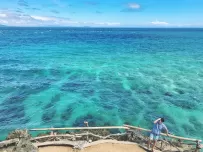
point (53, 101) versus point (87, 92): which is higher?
point (87, 92)

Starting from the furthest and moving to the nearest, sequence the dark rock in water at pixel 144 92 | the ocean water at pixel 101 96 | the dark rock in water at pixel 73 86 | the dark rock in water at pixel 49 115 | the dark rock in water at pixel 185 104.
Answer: the dark rock in water at pixel 73 86 < the dark rock in water at pixel 144 92 < the dark rock in water at pixel 185 104 < the dark rock in water at pixel 49 115 < the ocean water at pixel 101 96

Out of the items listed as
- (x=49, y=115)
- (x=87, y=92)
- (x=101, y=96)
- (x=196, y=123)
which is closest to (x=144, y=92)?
(x=101, y=96)

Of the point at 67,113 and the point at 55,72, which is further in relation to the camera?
the point at 55,72

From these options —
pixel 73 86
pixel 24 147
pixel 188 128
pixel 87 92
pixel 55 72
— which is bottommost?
pixel 188 128

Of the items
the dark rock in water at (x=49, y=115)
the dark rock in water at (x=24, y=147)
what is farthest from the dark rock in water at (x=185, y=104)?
the dark rock in water at (x=24, y=147)

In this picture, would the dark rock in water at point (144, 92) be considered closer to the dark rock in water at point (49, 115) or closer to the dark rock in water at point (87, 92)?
the dark rock in water at point (87, 92)

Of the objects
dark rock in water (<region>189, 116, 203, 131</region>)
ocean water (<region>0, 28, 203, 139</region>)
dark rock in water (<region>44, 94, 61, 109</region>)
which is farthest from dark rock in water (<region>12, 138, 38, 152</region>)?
dark rock in water (<region>189, 116, 203, 131</region>)

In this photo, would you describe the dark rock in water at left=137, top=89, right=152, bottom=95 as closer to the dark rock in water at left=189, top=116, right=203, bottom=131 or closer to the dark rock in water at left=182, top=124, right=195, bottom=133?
the dark rock in water at left=189, top=116, right=203, bottom=131

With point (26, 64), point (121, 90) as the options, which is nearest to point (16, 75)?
point (26, 64)

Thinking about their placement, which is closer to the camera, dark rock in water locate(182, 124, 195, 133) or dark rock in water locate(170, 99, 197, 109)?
dark rock in water locate(182, 124, 195, 133)

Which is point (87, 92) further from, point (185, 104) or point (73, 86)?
point (185, 104)

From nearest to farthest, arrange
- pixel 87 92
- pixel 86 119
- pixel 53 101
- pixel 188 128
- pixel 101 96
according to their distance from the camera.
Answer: pixel 188 128
pixel 86 119
pixel 53 101
pixel 101 96
pixel 87 92
